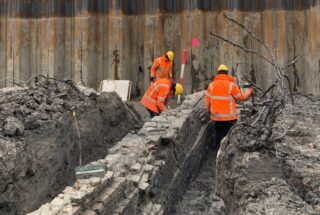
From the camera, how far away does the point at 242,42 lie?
10266 mm

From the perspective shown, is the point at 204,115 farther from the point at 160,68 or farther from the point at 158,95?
the point at 160,68

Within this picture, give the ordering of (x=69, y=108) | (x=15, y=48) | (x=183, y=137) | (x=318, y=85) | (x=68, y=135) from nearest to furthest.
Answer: (x=68, y=135) → (x=69, y=108) → (x=183, y=137) → (x=318, y=85) → (x=15, y=48)

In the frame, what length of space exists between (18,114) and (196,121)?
11.9ft

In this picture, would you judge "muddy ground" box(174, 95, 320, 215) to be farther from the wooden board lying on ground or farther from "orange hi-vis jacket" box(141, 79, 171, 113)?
the wooden board lying on ground

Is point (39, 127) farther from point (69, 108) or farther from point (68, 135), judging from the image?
point (69, 108)

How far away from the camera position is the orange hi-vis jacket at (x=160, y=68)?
30.9ft

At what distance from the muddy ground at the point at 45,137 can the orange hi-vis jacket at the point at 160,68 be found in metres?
1.93

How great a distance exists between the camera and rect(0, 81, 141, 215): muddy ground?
417 cm

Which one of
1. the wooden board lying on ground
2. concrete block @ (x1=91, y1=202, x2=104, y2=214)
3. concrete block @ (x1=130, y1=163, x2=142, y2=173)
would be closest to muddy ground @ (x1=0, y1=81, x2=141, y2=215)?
concrete block @ (x1=91, y1=202, x2=104, y2=214)

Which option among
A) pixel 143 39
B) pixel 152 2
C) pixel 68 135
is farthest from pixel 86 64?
pixel 68 135

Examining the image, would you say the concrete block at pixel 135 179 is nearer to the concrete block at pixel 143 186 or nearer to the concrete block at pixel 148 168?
A: the concrete block at pixel 143 186

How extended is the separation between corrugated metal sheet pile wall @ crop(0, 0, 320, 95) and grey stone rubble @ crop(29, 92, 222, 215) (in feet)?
8.66

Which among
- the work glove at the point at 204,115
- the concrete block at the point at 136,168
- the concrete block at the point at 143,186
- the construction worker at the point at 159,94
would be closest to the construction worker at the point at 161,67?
the construction worker at the point at 159,94

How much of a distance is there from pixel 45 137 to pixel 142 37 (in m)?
5.98
